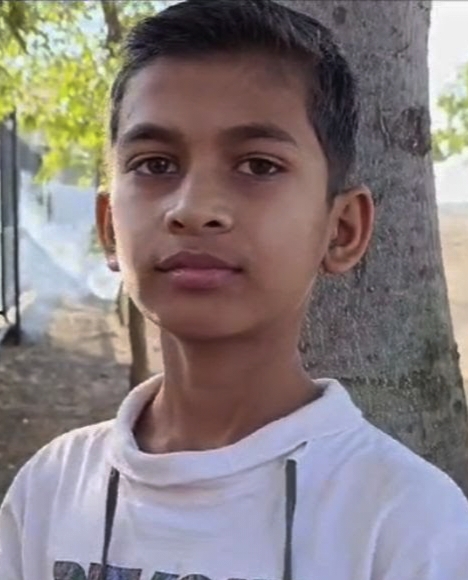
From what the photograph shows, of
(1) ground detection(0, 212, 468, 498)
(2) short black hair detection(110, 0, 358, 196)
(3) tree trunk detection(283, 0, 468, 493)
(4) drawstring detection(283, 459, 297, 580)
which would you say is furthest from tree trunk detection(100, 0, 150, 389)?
(4) drawstring detection(283, 459, 297, 580)

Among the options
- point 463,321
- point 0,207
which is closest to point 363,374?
point 463,321

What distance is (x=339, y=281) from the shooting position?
78.5 inches

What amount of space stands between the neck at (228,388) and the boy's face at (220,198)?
34 millimetres

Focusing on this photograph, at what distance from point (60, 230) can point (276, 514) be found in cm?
860

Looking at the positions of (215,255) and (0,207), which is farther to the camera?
(0,207)

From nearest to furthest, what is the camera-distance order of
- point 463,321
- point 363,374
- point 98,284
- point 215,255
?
point 215,255 < point 363,374 < point 463,321 < point 98,284

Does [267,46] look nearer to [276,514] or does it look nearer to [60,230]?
[276,514]

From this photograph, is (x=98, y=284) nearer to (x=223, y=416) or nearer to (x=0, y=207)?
(x=0, y=207)

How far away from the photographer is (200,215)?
100 cm

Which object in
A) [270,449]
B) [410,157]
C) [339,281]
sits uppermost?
[410,157]

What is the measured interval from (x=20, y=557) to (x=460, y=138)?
9.83ft

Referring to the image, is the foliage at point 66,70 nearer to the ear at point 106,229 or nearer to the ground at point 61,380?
the ground at point 61,380

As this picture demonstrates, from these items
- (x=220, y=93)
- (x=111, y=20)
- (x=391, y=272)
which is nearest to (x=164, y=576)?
(x=220, y=93)

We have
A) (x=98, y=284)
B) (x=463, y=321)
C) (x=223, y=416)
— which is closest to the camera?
(x=223, y=416)
